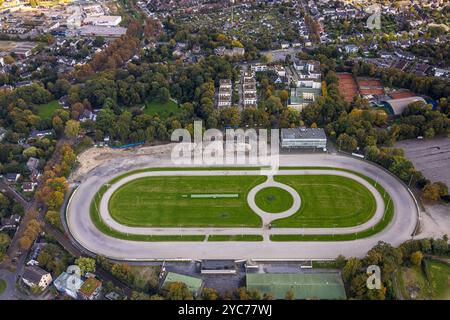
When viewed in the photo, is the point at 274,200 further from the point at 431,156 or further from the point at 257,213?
the point at 431,156

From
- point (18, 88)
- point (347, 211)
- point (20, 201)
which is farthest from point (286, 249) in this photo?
point (18, 88)

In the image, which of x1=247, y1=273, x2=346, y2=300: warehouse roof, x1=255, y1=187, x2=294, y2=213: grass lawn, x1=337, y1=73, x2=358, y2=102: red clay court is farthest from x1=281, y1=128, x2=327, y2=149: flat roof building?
x1=247, y1=273, x2=346, y2=300: warehouse roof

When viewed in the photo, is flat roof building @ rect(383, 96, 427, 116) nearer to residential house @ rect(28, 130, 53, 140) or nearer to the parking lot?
the parking lot

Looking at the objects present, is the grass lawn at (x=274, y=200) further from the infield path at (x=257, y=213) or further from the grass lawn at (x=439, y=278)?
the grass lawn at (x=439, y=278)

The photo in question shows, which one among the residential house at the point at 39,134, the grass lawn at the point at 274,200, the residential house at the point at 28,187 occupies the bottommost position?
the grass lawn at the point at 274,200

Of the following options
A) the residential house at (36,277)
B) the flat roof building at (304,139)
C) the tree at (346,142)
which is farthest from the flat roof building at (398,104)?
the residential house at (36,277)

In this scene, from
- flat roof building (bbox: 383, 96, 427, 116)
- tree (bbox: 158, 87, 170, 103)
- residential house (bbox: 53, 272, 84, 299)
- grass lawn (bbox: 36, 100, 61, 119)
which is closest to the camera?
residential house (bbox: 53, 272, 84, 299)

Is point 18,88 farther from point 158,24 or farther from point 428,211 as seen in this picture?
point 428,211
